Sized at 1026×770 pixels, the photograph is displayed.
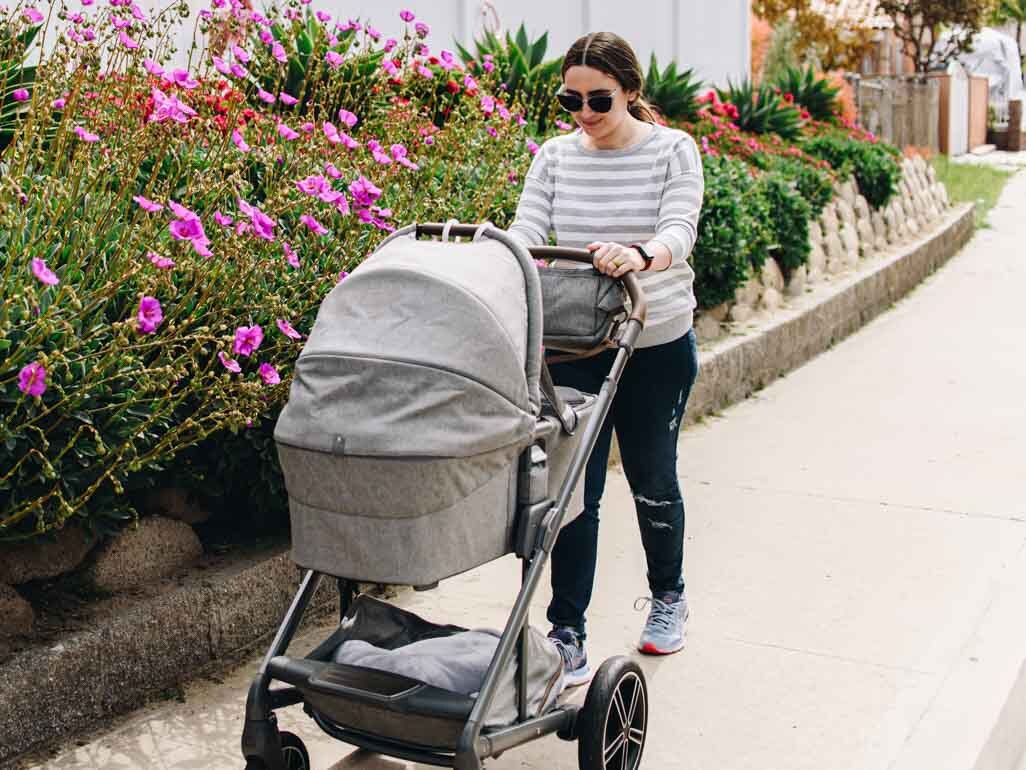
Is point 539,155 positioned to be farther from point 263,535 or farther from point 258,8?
point 258,8

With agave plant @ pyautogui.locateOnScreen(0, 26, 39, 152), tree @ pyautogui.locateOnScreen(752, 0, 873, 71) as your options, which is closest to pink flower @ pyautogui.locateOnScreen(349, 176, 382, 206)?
agave plant @ pyautogui.locateOnScreen(0, 26, 39, 152)

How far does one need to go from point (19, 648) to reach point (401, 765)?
3.52 ft

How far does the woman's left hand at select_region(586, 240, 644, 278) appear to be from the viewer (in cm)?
351

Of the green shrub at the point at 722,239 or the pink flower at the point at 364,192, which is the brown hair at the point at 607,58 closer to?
the pink flower at the point at 364,192

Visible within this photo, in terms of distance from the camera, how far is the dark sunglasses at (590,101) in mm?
3787

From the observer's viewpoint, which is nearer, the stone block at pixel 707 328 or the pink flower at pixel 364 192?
the pink flower at pixel 364 192

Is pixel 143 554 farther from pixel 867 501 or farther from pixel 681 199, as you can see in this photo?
pixel 867 501

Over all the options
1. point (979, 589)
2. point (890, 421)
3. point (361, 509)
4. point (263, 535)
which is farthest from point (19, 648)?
point (890, 421)

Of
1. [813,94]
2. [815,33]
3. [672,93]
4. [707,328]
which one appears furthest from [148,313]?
[815,33]

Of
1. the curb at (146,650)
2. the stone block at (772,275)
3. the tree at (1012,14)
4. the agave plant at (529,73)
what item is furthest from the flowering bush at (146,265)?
the tree at (1012,14)

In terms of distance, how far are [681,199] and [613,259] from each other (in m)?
0.46

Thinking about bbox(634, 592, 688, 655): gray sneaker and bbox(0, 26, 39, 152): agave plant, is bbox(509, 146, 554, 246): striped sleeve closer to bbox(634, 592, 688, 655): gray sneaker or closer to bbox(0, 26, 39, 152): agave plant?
bbox(634, 592, 688, 655): gray sneaker

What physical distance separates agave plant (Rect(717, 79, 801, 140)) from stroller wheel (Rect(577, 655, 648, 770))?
9.09 meters

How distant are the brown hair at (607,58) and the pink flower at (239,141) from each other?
3.29 ft
